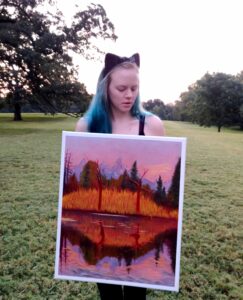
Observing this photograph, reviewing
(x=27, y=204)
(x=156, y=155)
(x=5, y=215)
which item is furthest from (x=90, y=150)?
(x=27, y=204)

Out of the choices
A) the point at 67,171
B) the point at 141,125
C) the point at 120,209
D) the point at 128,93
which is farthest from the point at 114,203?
the point at 128,93

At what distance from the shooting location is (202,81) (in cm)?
3884

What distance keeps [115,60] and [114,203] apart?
25.5 inches

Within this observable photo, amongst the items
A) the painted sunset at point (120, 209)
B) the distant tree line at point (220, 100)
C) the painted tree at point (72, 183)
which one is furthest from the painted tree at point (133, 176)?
the distant tree line at point (220, 100)

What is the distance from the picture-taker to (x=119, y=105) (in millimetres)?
1725

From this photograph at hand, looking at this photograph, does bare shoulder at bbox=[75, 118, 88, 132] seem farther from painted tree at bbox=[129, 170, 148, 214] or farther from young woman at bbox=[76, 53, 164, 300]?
painted tree at bbox=[129, 170, 148, 214]

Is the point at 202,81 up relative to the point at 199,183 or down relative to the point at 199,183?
up

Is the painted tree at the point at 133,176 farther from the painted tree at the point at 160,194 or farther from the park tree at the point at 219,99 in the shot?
the park tree at the point at 219,99

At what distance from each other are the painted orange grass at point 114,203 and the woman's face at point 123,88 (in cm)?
41

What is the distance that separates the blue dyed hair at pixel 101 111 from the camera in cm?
174

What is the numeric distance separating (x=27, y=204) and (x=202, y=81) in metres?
36.1

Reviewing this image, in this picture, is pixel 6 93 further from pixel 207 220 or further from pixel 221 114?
pixel 221 114

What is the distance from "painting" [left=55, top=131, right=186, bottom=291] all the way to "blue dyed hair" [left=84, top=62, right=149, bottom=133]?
6.8 inches

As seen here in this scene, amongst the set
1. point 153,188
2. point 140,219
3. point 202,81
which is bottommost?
point 140,219
